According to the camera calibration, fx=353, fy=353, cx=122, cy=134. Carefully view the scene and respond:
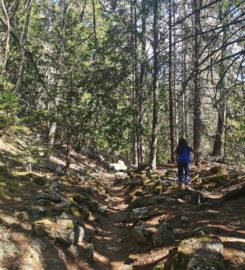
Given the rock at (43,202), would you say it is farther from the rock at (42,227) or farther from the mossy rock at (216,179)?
the mossy rock at (216,179)

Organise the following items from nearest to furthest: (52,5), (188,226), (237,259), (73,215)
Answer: (237,259)
(188,226)
(73,215)
(52,5)

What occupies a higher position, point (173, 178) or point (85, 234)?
point (173, 178)

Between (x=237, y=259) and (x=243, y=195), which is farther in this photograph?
(x=243, y=195)

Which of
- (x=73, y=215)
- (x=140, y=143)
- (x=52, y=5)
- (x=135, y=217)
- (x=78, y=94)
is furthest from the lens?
(x=140, y=143)

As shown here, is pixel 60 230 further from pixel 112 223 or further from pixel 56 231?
pixel 112 223

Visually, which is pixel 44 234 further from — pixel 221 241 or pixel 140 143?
pixel 140 143

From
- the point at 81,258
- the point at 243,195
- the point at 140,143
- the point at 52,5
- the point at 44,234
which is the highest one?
the point at 52,5

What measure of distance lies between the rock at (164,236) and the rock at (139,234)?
51 centimetres

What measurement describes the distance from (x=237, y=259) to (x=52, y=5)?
15.1m

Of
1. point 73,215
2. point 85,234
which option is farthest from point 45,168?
point 85,234

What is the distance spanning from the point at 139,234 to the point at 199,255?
101 inches

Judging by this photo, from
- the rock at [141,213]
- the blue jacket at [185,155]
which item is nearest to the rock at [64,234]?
the rock at [141,213]

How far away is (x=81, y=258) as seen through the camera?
7457 millimetres

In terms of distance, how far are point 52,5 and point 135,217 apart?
39.0ft
